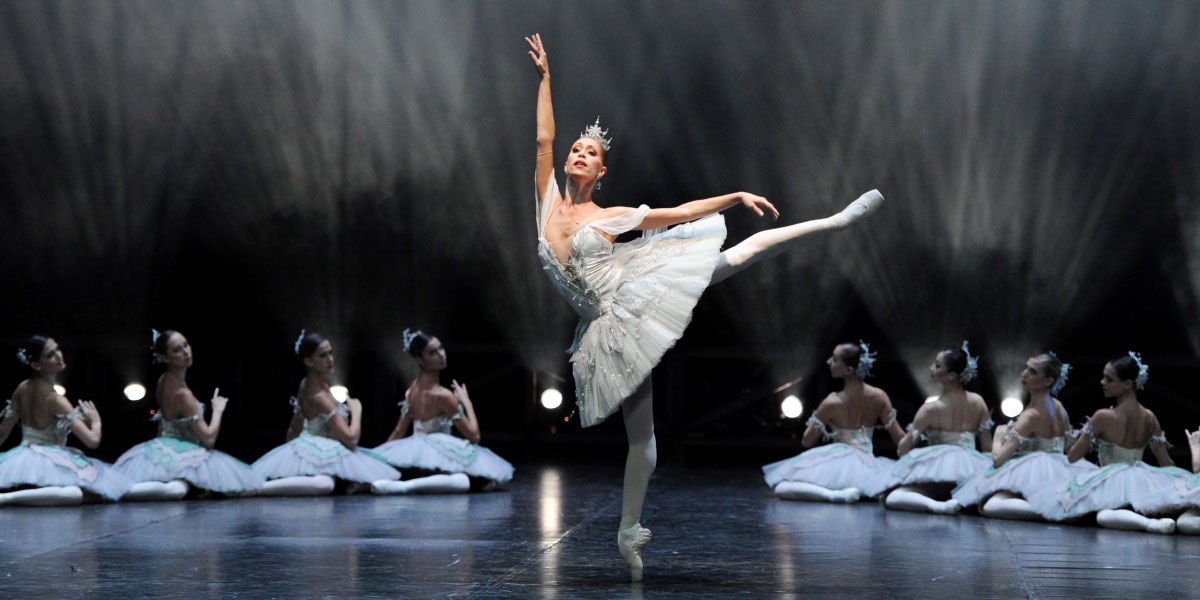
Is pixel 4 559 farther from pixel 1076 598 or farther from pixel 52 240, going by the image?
pixel 52 240

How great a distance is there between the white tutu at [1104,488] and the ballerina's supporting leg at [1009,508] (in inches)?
2.5

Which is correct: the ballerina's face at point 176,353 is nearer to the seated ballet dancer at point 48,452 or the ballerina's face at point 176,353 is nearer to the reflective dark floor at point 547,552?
the seated ballet dancer at point 48,452

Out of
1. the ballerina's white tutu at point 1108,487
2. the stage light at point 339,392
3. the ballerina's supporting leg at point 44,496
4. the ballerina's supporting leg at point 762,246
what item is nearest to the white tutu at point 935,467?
the ballerina's white tutu at point 1108,487

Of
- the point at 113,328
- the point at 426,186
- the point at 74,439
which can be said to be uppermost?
the point at 426,186

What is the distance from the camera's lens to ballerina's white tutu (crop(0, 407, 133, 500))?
5.79m

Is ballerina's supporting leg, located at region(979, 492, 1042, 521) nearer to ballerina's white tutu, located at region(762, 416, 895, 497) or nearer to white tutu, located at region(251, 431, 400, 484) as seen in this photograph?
ballerina's white tutu, located at region(762, 416, 895, 497)

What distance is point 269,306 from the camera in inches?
345

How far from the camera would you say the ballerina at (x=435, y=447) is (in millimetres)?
6645

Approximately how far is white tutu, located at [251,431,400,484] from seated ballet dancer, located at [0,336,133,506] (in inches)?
28.8

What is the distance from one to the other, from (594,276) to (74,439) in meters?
7.16

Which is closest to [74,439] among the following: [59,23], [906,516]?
[59,23]

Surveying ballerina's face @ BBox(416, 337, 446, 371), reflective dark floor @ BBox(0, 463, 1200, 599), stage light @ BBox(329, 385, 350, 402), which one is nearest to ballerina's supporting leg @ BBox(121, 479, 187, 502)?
reflective dark floor @ BBox(0, 463, 1200, 599)

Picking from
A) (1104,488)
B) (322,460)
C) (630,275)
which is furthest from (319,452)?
(1104,488)

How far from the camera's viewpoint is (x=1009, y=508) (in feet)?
18.3
